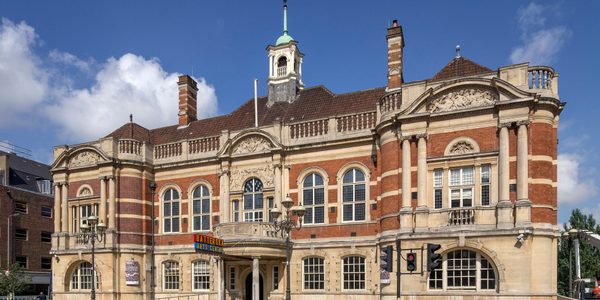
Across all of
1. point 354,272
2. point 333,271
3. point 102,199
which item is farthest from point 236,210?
point 102,199

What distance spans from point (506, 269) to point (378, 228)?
623 cm

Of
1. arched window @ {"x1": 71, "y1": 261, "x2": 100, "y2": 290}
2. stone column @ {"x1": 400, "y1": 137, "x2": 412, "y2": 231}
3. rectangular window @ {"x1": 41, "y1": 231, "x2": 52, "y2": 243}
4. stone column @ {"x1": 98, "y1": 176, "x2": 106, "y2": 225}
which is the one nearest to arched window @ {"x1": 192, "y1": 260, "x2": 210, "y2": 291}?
stone column @ {"x1": 98, "y1": 176, "x2": 106, "y2": 225}

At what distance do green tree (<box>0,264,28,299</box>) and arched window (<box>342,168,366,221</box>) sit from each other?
79.8 feet

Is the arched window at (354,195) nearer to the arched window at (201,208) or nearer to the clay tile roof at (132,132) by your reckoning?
the arched window at (201,208)

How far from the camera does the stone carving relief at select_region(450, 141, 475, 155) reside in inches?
873

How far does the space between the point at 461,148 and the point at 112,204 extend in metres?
19.3

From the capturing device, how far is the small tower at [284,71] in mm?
33438

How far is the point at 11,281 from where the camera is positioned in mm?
36344

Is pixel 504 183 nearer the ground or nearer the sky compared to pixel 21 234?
nearer the sky

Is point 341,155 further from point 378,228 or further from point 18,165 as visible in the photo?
point 18,165

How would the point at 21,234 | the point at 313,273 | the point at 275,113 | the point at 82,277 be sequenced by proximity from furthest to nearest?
the point at 21,234 → the point at 275,113 → the point at 82,277 → the point at 313,273

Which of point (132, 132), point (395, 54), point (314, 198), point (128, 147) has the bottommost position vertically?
point (314, 198)

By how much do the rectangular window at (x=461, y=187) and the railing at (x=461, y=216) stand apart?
18.6 inches

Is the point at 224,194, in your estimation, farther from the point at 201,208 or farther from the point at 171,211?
the point at 171,211
